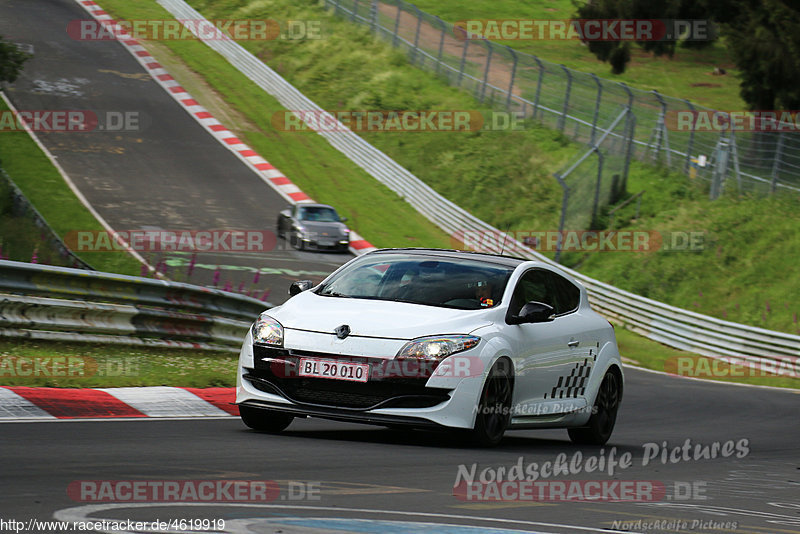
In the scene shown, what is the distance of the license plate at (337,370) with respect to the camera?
8.14 metres

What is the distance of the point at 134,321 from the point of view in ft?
40.0

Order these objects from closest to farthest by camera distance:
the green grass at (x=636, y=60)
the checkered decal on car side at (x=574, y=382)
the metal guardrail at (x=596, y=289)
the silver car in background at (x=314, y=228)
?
the checkered decal on car side at (x=574, y=382) < the metal guardrail at (x=596, y=289) < the silver car in background at (x=314, y=228) < the green grass at (x=636, y=60)

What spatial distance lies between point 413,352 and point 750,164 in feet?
76.0

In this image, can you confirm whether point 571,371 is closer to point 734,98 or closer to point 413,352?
point 413,352

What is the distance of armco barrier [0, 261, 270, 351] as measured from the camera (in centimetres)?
1102

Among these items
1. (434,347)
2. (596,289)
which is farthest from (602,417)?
(596,289)

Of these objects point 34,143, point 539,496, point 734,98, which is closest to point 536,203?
point 34,143

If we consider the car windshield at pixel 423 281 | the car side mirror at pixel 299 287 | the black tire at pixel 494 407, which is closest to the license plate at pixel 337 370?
the black tire at pixel 494 407

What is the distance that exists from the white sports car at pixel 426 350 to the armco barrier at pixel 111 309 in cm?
310

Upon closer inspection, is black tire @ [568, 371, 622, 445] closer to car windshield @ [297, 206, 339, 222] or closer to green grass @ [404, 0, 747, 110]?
car windshield @ [297, 206, 339, 222]

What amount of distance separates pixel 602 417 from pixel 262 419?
3.02 meters

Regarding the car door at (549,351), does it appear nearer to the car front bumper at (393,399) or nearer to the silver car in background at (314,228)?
the car front bumper at (393,399)

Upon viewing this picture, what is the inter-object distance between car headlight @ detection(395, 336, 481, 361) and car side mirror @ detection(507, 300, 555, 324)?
0.64m

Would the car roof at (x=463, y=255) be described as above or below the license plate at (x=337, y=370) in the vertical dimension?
above
